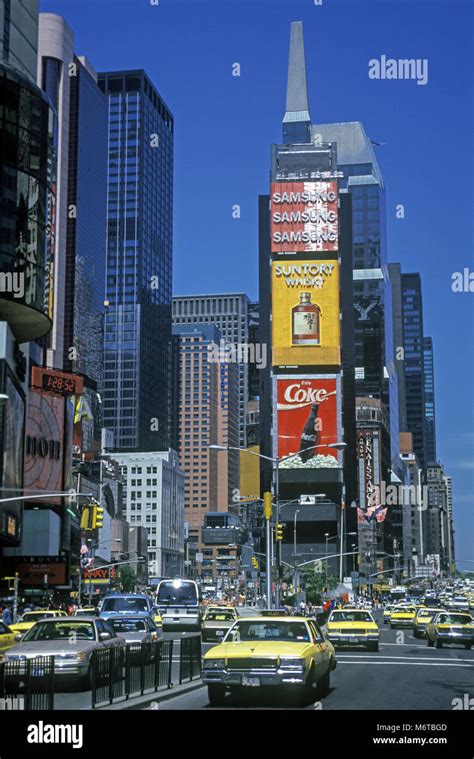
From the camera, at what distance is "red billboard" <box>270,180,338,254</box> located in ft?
542

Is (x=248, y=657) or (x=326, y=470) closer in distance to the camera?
(x=248, y=657)

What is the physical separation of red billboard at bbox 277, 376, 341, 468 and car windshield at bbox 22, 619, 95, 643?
137520mm

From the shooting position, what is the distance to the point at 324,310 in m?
164

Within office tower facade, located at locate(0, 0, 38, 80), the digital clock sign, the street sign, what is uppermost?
office tower facade, located at locate(0, 0, 38, 80)

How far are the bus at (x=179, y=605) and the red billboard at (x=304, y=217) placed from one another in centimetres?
11453

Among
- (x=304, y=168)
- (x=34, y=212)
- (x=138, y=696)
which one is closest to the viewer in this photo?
(x=138, y=696)

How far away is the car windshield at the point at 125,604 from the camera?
38094 millimetres

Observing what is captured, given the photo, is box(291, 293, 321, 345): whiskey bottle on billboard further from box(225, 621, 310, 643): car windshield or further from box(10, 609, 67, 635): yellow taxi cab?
box(225, 621, 310, 643): car windshield

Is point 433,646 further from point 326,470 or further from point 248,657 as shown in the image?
point 326,470

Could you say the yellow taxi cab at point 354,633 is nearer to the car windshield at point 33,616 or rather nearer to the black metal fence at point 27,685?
the car windshield at point 33,616

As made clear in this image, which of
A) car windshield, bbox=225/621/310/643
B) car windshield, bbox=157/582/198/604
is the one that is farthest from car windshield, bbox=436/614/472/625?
car windshield, bbox=225/621/310/643

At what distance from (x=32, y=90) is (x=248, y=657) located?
57.9 metres

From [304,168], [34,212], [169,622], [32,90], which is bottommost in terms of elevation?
[169,622]
